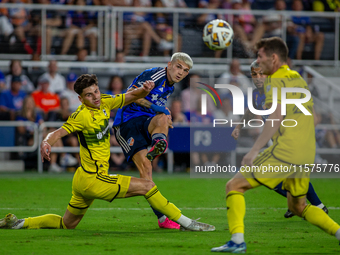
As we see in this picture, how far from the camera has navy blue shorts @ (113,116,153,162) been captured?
676 cm

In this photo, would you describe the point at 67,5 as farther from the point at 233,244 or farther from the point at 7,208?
the point at 233,244

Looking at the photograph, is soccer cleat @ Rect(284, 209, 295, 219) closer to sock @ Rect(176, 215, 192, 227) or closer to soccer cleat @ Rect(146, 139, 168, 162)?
sock @ Rect(176, 215, 192, 227)

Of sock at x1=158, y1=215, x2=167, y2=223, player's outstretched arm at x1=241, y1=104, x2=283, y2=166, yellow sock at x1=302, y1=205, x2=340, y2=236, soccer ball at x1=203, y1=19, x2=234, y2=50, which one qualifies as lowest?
sock at x1=158, y1=215, x2=167, y2=223

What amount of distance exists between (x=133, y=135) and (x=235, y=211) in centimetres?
259

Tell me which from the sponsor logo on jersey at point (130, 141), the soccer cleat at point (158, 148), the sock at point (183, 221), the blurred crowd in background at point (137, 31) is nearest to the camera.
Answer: the sock at point (183, 221)

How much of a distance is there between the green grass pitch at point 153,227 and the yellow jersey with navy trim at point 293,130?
2.95ft

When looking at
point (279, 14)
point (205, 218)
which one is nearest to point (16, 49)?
point (279, 14)

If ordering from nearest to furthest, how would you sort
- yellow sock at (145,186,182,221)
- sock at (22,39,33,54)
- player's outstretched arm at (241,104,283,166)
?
player's outstretched arm at (241,104,283,166), yellow sock at (145,186,182,221), sock at (22,39,33,54)

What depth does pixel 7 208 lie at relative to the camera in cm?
762

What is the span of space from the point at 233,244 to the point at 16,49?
484 inches

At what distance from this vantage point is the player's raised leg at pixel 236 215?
4.46 metres

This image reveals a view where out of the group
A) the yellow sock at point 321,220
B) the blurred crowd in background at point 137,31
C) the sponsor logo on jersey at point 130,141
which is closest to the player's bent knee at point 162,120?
the sponsor logo on jersey at point 130,141

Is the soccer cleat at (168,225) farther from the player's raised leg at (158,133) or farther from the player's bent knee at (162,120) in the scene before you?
the player's bent knee at (162,120)

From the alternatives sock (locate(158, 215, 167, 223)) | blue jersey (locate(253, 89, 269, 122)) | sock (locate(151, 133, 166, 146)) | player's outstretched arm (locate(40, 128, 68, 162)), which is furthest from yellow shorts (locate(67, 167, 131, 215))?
blue jersey (locate(253, 89, 269, 122))
